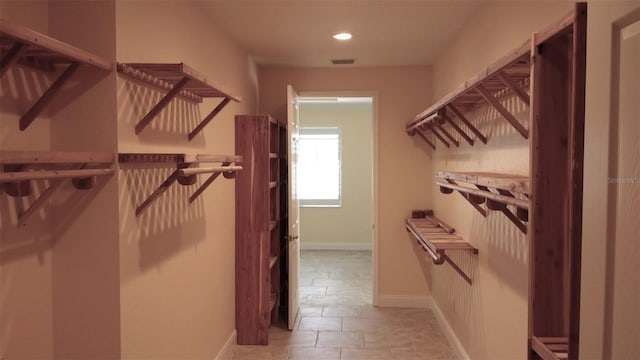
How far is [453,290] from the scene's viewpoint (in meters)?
3.60

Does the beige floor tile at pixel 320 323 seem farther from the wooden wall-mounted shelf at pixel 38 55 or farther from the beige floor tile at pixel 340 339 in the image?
the wooden wall-mounted shelf at pixel 38 55

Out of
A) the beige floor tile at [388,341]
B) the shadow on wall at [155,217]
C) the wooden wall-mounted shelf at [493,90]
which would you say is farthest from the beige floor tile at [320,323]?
the wooden wall-mounted shelf at [493,90]

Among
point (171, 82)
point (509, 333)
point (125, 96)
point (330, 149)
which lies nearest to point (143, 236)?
point (125, 96)

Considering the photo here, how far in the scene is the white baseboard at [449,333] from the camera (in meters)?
3.28

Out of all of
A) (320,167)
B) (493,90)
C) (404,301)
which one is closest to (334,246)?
(320,167)

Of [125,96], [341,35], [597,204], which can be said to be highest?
[341,35]

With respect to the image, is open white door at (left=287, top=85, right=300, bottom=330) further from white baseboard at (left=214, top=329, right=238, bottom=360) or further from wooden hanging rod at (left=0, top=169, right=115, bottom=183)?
wooden hanging rod at (left=0, top=169, right=115, bottom=183)

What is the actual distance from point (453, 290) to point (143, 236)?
258 centimetres

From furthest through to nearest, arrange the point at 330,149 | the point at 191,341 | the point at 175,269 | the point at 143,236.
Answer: the point at 330,149
the point at 191,341
the point at 175,269
the point at 143,236

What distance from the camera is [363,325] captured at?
4098 mm

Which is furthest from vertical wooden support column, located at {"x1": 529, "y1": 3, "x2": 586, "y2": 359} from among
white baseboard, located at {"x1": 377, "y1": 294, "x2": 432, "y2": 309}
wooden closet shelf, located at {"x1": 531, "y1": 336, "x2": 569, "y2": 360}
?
white baseboard, located at {"x1": 377, "y1": 294, "x2": 432, "y2": 309}

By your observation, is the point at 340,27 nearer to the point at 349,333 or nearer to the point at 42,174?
the point at 42,174

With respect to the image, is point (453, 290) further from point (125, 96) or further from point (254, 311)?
point (125, 96)

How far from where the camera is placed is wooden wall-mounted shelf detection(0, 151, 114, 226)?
118 centimetres
